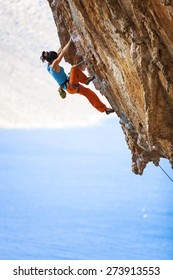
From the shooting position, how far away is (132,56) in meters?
4.12

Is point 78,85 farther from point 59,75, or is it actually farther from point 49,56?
point 49,56

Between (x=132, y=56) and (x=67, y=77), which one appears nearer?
(x=132, y=56)

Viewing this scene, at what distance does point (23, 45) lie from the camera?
45.7 m

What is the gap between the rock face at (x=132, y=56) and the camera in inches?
150

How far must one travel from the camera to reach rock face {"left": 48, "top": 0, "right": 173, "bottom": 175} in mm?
3799

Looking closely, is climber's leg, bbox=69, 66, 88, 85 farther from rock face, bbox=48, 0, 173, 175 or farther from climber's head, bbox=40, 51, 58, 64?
climber's head, bbox=40, 51, 58, 64

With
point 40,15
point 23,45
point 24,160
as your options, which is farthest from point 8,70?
point 24,160

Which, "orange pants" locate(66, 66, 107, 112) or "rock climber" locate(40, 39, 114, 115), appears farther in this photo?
"orange pants" locate(66, 66, 107, 112)

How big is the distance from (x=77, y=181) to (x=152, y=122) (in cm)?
2919

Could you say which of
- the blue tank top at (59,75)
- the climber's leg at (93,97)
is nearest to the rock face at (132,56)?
the climber's leg at (93,97)

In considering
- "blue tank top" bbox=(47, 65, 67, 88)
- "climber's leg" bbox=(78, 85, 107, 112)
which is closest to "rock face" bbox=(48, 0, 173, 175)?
"climber's leg" bbox=(78, 85, 107, 112)

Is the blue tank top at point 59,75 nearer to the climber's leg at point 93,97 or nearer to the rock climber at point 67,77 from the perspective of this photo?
the rock climber at point 67,77

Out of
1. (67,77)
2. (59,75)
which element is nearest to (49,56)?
(59,75)

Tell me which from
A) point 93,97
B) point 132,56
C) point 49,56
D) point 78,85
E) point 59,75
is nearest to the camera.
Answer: point 132,56
